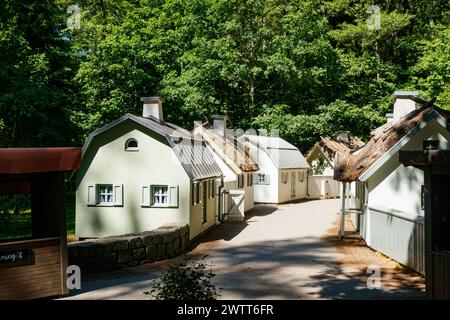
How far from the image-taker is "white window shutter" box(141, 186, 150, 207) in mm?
22234

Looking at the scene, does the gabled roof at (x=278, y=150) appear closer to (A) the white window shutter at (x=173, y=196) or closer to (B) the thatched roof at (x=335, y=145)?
(B) the thatched roof at (x=335, y=145)

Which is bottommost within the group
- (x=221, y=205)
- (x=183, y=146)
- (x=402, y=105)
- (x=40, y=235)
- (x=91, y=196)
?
(x=221, y=205)

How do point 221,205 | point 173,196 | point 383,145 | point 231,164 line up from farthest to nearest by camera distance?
1. point 231,164
2. point 221,205
3. point 173,196
4. point 383,145

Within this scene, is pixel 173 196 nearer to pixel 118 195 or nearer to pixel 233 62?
pixel 118 195

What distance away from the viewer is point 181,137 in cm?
2280

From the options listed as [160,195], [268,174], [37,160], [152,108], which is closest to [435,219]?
[37,160]

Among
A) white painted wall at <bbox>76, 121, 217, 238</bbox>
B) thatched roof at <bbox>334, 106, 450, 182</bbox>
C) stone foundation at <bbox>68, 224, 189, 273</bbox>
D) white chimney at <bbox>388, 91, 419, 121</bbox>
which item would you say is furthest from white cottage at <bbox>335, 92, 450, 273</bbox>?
stone foundation at <bbox>68, 224, 189, 273</bbox>

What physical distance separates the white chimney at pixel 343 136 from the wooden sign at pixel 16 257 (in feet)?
114

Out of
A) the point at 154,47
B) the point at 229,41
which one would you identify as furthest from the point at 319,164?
the point at 154,47

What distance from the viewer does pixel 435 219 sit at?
10.5 metres

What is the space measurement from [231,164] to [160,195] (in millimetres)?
9746

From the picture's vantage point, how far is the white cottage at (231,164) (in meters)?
29.4

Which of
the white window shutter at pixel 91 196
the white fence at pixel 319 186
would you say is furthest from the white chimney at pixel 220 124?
the white fence at pixel 319 186
